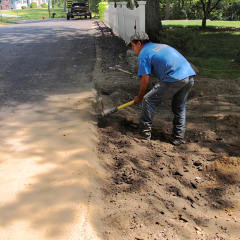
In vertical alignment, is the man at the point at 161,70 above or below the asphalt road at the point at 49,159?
above

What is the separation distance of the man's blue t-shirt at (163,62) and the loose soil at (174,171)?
3.36 feet

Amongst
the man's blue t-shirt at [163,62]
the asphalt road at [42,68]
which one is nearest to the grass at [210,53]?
the asphalt road at [42,68]

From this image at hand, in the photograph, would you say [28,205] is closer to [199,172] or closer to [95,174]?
[95,174]

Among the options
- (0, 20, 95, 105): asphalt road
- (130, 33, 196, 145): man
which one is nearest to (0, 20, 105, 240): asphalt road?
(0, 20, 95, 105): asphalt road

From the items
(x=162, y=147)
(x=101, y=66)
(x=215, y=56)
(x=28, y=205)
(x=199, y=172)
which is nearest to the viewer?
(x=28, y=205)

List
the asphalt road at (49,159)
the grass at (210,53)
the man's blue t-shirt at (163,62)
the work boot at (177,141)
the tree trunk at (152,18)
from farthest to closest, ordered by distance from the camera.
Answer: the tree trunk at (152,18), the grass at (210,53), the work boot at (177,141), the man's blue t-shirt at (163,62), the asphalt road at (49,159)

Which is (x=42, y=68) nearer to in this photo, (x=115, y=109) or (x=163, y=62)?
(x=115, y=109)

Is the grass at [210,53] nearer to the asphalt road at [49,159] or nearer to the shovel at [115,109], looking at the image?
the asphalt road at [49,159]

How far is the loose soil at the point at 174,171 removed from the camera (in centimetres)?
272

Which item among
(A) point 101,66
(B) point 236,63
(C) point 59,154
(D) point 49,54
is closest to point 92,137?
(C) point 59,154

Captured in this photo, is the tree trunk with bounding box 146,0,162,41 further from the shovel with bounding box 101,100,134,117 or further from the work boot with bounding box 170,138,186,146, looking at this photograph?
the work boot with bounding box 170,138,186,146

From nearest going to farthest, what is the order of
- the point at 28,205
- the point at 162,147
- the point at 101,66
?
the point at 28,205
the point at 162,147
the point at 101,66

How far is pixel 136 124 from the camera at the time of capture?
17.1 feet

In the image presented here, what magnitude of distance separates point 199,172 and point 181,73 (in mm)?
1266
